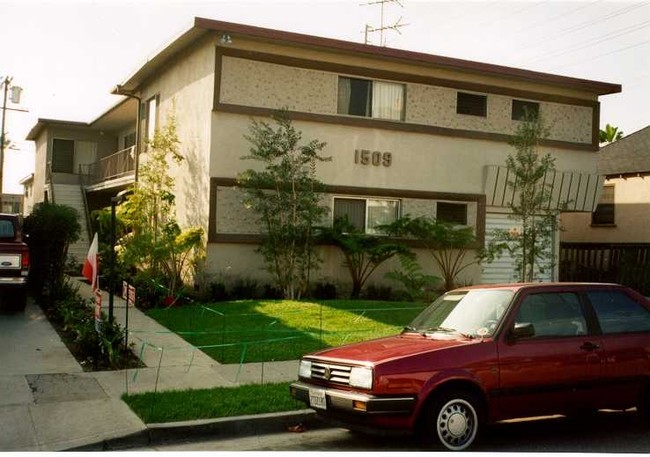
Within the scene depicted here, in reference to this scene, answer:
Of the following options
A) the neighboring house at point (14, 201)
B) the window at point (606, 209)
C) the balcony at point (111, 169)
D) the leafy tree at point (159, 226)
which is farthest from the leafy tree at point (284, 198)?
the neighboring house at point (14, 201)

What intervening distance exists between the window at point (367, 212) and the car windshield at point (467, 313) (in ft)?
33.1

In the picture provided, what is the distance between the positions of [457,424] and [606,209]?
2118 centimetres

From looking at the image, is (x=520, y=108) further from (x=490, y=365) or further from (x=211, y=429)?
(x=211, y=429)

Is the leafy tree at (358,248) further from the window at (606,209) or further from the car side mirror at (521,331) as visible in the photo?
the window at (606,209)

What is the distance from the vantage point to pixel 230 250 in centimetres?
1725

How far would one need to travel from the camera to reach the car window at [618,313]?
781cm

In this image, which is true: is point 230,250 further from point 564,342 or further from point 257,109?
point 564,342

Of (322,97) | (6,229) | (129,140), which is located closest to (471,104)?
(322,97)

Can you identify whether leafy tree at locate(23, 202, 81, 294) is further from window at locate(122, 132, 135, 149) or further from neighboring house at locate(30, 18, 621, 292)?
window at locate(122, 132, 135, 149)

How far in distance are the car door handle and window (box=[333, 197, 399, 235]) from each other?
10.8 m

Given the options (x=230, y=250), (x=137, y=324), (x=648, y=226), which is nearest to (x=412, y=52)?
(x=230, y=250)

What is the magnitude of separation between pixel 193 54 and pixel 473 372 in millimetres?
13663

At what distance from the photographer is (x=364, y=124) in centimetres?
1844

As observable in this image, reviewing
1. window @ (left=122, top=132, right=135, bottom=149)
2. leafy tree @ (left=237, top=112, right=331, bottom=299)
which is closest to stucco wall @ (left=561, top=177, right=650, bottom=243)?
leafy tree @ (left=237, top=112, right=331, bottom=299)
